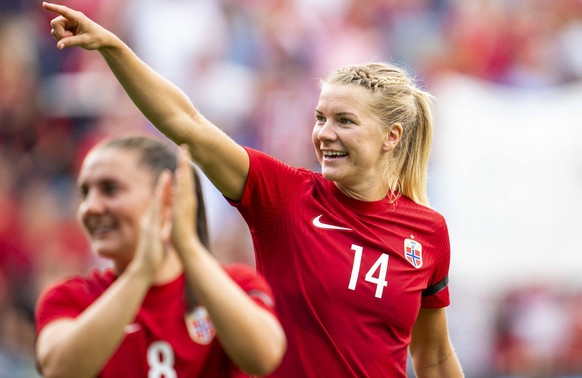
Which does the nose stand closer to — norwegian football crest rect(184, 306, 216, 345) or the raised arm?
norwegian football crest rect(184, 306, 216, 345)

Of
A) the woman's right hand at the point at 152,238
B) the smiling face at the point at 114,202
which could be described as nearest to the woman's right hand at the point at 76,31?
the smiling face at the point at 114,202

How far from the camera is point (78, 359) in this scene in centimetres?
315

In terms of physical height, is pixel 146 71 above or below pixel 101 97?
above

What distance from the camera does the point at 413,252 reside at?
15.6 ft

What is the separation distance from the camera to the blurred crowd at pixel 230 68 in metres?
10.8

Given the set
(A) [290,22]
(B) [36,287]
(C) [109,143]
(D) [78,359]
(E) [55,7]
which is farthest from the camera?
(A) [290,22]

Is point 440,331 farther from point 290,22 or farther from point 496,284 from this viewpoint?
point 290,22

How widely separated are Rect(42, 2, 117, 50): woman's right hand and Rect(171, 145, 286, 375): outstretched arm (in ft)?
2.98

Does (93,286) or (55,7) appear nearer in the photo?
(93,286)

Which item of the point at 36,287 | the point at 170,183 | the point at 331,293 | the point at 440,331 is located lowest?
the point at 36,287

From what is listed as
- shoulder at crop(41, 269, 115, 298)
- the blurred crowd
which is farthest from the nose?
the blurred crowd

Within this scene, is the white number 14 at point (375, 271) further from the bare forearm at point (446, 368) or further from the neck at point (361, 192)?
the bare forearm at point (446, 368)

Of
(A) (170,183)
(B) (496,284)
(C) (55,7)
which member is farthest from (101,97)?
(A) (170,183)

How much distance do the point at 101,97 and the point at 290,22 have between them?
2028mm
